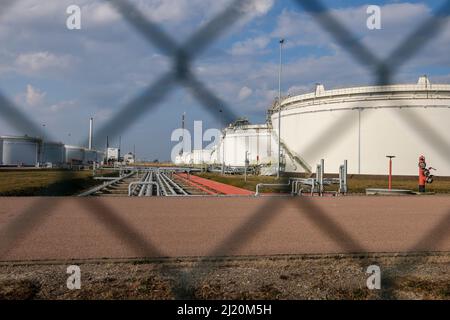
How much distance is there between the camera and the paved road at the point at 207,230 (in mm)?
4883

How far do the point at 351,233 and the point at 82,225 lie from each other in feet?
12.3

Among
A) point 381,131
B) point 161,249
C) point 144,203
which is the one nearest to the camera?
point 161,249

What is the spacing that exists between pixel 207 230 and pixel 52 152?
14.2 feet

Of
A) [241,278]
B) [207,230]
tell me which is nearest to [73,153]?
[241,278]

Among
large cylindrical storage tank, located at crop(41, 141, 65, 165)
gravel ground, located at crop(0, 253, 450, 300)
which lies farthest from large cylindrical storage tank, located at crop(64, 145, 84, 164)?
gravel ground, located at crop(0, 253, 450, 300)

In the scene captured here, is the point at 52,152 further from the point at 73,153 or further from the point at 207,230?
the point at 207,230

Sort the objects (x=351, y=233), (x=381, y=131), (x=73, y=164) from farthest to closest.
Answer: (x=381, y=131) → (x=351, y=233) → (x=73, y=164)

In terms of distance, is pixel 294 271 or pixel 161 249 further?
pixel 161 249

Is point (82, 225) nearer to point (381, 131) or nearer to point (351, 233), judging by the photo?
point (351, 233)

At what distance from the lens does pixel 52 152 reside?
6.71 ft

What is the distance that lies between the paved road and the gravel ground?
415 mm
